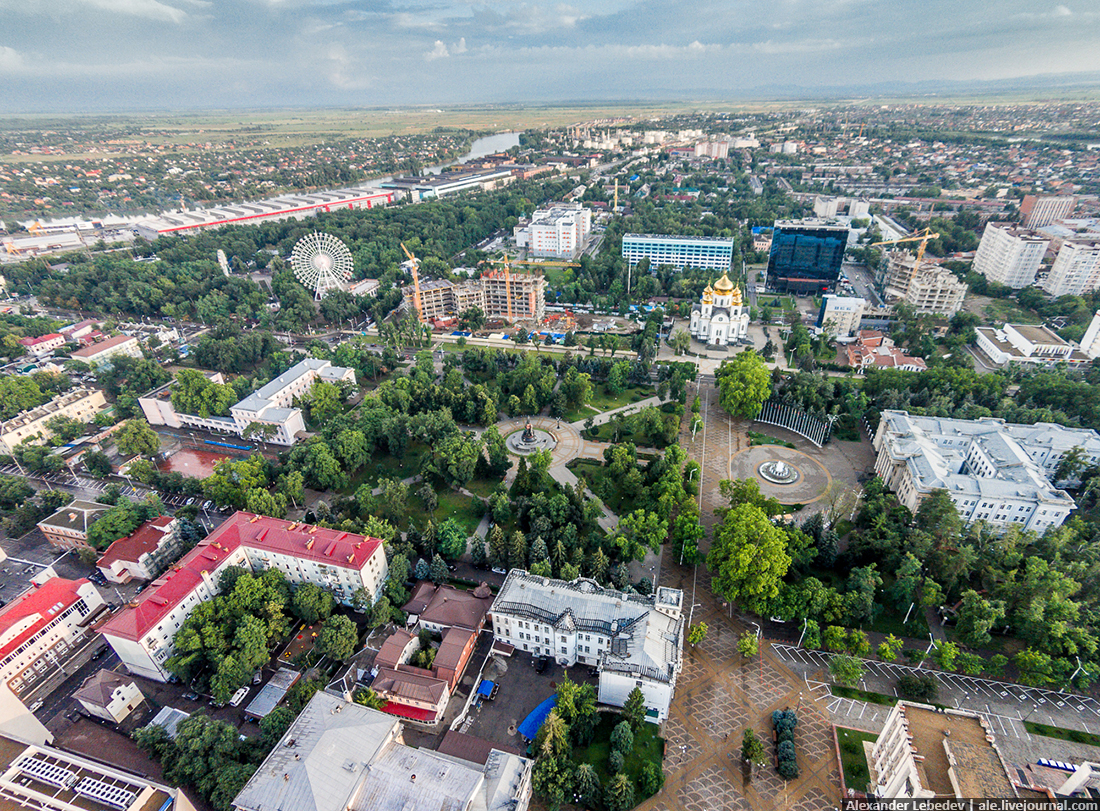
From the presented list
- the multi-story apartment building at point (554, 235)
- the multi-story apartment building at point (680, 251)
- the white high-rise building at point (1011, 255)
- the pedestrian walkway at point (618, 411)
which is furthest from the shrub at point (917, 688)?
the multi-story apartment building at point (554, 235)

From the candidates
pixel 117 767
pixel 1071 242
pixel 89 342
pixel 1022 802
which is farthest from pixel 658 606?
pixel 1071 242

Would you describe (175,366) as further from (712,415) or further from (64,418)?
(712,415)

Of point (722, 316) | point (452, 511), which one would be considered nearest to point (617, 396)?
point (722, 316)

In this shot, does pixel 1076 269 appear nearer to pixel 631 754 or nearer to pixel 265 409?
pixel 631 754

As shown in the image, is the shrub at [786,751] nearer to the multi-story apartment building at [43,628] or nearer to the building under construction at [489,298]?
the multi-story apartment building at [43,628]

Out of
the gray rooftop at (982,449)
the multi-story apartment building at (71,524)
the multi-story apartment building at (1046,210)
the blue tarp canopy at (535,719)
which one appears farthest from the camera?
the multi-story apartment building at (1046,210)

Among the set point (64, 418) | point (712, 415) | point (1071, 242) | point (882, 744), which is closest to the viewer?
point (882, 744)

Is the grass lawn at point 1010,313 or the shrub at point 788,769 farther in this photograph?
the grass lawn at point 1010,313
